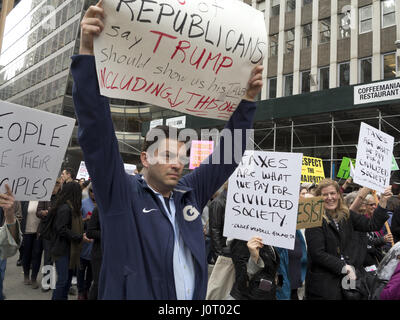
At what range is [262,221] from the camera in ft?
10.9

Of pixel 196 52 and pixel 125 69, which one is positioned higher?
pixel 196 52

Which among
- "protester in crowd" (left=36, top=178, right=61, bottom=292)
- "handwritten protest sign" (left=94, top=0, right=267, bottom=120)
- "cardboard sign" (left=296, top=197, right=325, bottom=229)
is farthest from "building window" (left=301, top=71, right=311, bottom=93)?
"handwritten protest sign" (left=94, top=0, right=267, bottom=120)

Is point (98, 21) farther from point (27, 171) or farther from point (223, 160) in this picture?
point (27, 171)

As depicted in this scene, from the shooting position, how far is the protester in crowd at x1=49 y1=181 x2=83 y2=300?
16.5 feet

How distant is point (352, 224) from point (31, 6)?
2065 inches

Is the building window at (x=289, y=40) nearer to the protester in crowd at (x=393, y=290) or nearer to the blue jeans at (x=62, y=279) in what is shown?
the blue jeans at (x=62, y=279)

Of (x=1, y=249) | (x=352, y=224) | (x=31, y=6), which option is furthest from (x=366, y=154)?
(x=31, y=6)

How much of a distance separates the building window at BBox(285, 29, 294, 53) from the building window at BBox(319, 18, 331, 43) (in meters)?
1.95

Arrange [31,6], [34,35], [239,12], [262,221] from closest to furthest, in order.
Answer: [239,12], [262,221], [34,35], [31,6]

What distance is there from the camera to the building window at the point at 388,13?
57.9 ft

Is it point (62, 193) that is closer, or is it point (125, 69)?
point (125, 69)

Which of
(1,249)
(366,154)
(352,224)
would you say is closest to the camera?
(1,249)

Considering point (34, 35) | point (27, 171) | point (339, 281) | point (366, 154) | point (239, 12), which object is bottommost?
point (339, 281)

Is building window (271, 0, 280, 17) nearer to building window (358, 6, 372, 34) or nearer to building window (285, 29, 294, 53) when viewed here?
building window (285, 29, 294, 53)
